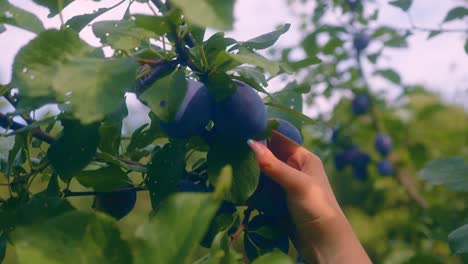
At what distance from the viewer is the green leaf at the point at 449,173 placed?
Result: 39.7 inches

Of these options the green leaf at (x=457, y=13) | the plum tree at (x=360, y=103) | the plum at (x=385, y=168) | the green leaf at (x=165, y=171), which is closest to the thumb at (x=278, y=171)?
the green leaf at (x=165, y=171)

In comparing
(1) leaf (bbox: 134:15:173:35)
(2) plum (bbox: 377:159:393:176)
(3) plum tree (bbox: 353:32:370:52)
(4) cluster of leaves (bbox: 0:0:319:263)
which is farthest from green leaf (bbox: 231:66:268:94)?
(2) plum (bbox: 377:159:393:176)

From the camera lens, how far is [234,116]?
24.4 inches

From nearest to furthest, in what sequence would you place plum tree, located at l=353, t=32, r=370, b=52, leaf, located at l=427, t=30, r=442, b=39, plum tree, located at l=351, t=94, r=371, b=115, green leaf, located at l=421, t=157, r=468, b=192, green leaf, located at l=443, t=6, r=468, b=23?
green leaf, located at l=421, t=157, r=468, b=192 → green leaf, located at l=443, t=6, r=468, b=23 → leaf, located at l=427, t=30, r=442, b=39 → plum tree, located at l=353, t=32, r=370, b=52 → plum tree, located at l=351, t=94, r=371, b=115

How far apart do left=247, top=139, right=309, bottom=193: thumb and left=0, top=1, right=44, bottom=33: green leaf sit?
0.30 m

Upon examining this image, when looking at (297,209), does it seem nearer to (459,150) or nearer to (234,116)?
(234,116)

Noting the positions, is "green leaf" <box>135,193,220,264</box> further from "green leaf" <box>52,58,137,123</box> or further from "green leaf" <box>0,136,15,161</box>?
"green leaf" <box>0,136,15,161</box>

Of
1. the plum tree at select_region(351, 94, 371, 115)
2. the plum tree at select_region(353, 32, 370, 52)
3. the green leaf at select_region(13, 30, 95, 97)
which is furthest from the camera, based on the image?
the plum tree at select_region(351, 94, 371, 115)

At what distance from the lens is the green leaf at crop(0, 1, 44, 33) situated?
22.2 inches

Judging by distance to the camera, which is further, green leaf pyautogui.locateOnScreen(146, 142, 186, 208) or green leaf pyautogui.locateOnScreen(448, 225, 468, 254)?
green leaf pyautogui.locateOnScreen(448, 225, 468, 254)

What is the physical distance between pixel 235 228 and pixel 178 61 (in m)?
0.25

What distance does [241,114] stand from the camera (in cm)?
61

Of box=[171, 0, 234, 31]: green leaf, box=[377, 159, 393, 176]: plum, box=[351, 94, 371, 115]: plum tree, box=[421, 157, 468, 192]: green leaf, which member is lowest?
box=[377, 159, 393, 176]: plum

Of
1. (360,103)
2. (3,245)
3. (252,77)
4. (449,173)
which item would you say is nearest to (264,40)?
(252,77)
